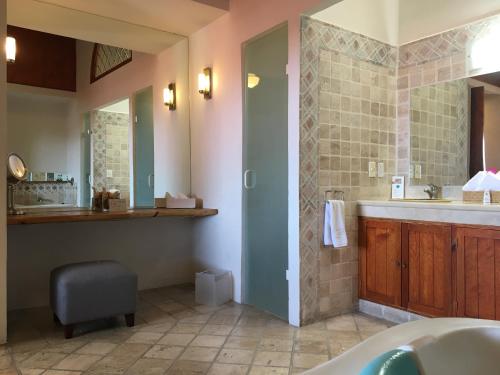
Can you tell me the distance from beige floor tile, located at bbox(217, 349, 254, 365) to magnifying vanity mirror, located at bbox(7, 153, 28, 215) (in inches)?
69.1

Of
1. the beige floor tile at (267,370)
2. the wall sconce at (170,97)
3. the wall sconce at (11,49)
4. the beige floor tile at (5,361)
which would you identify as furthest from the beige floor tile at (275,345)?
the wall sconce at (11,49)

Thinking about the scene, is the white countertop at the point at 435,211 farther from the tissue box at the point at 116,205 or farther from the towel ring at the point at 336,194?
the tissue box at the point at 116,205

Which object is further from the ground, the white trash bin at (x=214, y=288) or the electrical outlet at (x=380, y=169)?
the electrical outlet at (x=380, y=169)

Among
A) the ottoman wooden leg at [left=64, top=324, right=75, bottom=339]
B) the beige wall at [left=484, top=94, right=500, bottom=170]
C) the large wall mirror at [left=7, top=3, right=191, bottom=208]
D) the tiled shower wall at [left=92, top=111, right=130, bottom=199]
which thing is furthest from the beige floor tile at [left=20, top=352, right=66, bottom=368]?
the beige wall at [left=484, top=94, right=500, bottom=170]

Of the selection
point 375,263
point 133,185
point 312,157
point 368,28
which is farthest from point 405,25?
point 133,185

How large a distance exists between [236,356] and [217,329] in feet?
1.50

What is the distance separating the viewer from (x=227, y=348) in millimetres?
2357

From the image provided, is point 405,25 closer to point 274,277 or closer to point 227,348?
point 274,277

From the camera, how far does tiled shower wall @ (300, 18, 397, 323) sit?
2.74 metres

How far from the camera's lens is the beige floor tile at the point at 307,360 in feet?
6.98

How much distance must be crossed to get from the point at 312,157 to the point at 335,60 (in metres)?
0.78

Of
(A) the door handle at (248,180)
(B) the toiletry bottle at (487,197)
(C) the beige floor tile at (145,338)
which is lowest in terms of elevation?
(C) the beige floor tile at (145,338)

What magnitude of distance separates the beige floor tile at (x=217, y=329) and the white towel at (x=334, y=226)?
0.91 metres

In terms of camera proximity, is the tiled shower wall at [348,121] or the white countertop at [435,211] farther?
the tiled shower wall at [348,121]
